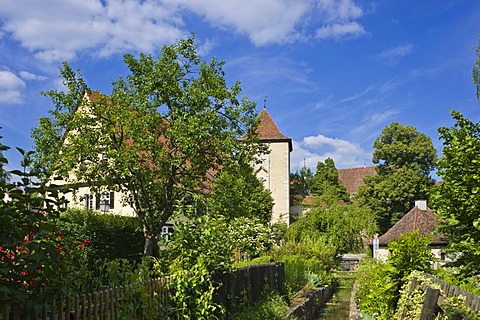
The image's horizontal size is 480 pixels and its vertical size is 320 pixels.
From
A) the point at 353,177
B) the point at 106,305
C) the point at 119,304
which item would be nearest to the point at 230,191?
the point at 119,304

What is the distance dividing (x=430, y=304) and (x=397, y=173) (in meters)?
48.6

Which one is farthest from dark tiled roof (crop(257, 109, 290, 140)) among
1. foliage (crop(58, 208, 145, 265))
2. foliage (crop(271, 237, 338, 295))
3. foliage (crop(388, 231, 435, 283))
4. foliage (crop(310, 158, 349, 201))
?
foliage (crop(388, 231, 435, 283))

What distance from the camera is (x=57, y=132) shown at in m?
18.7

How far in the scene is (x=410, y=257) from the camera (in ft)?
27.7

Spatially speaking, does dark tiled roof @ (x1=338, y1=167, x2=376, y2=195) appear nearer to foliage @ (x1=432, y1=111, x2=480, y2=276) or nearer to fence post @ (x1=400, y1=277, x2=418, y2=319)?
foliage @ (x1=432, y1=111, x2=480, y2=276)

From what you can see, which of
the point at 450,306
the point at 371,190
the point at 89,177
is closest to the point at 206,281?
the point at 450,306

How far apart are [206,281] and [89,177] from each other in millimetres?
10698

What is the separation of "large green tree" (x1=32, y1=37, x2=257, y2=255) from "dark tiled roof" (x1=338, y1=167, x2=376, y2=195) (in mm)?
64739

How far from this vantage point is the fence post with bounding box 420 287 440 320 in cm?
603

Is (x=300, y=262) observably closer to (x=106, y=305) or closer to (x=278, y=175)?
(x=106, y=305)

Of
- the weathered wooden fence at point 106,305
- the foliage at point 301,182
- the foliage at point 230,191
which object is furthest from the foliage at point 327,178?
the weathered wooden fence at point 106,305

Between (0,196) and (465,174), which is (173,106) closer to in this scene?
(465,174)

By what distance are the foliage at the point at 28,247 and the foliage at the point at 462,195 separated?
6.71 m

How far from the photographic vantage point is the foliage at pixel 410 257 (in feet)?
27.6
